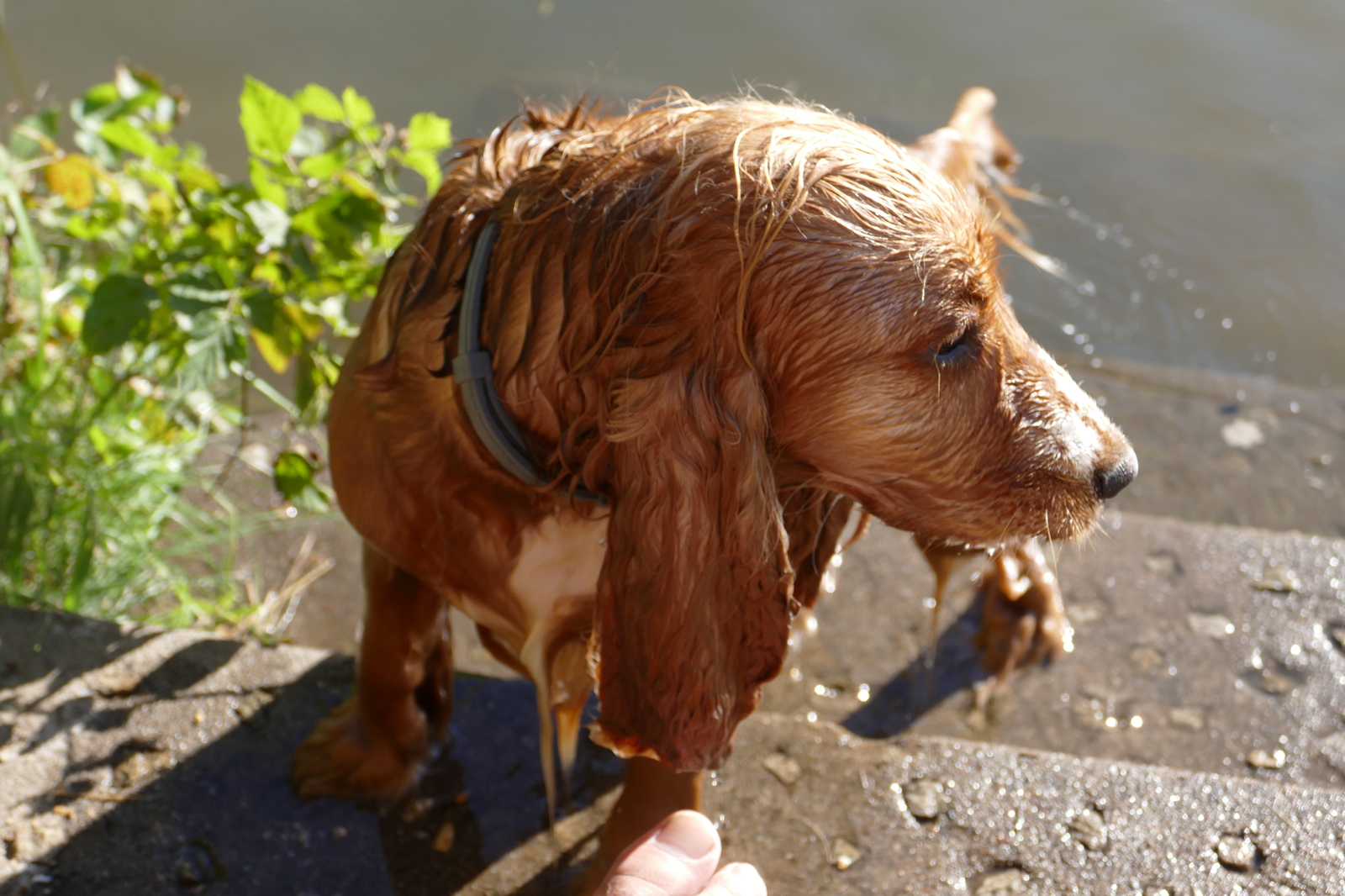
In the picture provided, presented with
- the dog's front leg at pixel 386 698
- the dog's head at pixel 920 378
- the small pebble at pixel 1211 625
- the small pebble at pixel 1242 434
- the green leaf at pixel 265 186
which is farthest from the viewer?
the small pebble at pixel 1242 434

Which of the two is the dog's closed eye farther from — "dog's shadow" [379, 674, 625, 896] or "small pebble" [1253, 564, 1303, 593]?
"small pebble" [1253, 564, 1303, 593]

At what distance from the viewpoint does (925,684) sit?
3.01 m

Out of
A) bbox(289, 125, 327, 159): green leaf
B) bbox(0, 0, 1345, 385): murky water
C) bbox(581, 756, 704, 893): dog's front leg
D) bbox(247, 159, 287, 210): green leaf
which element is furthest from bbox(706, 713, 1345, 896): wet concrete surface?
bbox(0, 0, 1345, 385): murky water

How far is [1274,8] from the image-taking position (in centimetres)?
669

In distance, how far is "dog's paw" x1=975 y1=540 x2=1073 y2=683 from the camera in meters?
2.99

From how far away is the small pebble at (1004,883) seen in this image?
2.20 metres

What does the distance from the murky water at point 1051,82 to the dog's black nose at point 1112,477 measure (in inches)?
110

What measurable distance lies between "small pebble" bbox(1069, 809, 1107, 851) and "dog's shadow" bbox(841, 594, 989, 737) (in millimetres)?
598

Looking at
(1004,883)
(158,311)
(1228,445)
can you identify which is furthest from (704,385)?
(1228,445)

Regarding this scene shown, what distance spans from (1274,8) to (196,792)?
707 cm

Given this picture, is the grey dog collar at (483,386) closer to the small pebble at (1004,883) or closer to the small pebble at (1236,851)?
the small pebble at (1004,883)

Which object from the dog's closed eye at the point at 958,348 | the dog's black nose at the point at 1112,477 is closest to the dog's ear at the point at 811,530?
the dog's closed eye at the point at 958,348

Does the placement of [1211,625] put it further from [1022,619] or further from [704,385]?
[704,385]

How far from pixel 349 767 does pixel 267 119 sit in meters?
1.41
